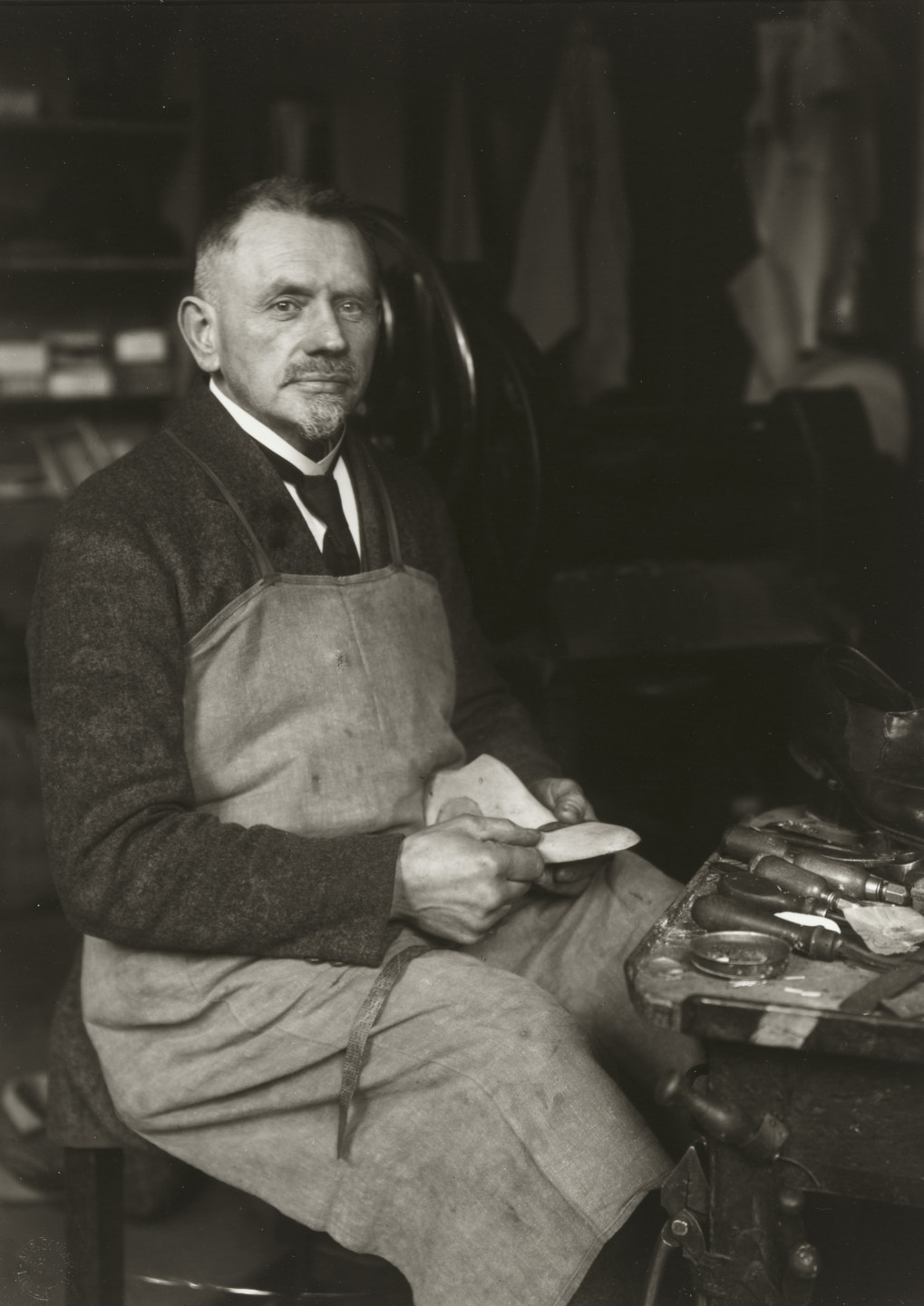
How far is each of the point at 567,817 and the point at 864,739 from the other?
16.3 inches

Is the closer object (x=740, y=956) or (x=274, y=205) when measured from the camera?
(x=740, y=956)

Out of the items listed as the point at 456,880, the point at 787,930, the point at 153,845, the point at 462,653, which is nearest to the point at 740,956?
the point at 787,930

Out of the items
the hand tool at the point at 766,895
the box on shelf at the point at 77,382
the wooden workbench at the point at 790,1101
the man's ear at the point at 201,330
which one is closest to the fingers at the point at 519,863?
the hand tool at the point at 766,895

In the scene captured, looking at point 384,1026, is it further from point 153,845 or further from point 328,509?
point 328,509

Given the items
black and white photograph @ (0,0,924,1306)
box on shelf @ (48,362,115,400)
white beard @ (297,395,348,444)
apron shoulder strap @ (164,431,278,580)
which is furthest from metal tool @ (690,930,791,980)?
box on shelf @ (48,362,115,400)

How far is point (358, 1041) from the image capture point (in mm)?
1354

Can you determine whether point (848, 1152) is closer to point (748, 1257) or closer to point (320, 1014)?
point (748, 1257)

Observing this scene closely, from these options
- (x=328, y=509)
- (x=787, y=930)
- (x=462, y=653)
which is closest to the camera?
(x=787, y=930)

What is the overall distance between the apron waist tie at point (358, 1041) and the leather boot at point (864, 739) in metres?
0.53

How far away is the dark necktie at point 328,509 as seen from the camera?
5.51ft

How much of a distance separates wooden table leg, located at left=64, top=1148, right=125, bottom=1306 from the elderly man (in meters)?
0.10

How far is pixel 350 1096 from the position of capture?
136 centimetres

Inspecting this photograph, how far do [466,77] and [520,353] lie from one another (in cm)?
59

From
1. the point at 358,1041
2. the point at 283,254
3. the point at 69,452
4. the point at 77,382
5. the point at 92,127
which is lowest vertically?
the point at 358,1041
